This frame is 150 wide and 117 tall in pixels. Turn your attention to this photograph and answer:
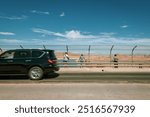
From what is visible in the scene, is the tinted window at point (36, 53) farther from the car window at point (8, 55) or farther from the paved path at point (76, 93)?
the paved path at point (76, 93)

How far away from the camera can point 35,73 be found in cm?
1575

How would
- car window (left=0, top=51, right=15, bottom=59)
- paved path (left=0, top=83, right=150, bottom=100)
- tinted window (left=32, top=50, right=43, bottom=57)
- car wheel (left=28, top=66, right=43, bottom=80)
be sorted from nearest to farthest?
1. paved path (left=0, top=83, right=150, bottom=100)
2. car wheel (left=28, top=66, right=43, bottom=80)
3. car window (left=0, top=51, right=15, bottom=59)
4. tinted window (left=32, top=50, right=43, bottom=57)

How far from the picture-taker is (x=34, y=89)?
39.9 ft

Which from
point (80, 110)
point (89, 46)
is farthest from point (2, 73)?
point (89, 46)

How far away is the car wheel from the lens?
15688 mm

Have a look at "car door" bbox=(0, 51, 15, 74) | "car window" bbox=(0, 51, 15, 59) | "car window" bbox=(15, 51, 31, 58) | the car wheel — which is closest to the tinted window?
"car window" bbox=(15, 51, 31, 58)

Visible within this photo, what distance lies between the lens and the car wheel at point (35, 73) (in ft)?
51.5

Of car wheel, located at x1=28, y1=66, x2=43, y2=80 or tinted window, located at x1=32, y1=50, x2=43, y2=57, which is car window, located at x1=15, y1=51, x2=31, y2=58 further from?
car wheel, located at x1=28, y1=66, x2=43, y2=80

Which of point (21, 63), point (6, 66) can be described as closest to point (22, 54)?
point (21, 63)

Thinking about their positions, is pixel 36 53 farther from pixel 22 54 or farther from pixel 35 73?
pixel 35 73

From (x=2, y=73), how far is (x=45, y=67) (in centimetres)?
246

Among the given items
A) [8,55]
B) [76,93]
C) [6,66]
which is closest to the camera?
[76,93]

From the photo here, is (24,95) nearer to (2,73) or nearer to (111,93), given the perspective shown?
(111,93)

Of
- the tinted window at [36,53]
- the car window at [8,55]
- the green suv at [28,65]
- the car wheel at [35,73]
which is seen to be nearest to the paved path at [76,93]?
the car wheel at [35,73]
